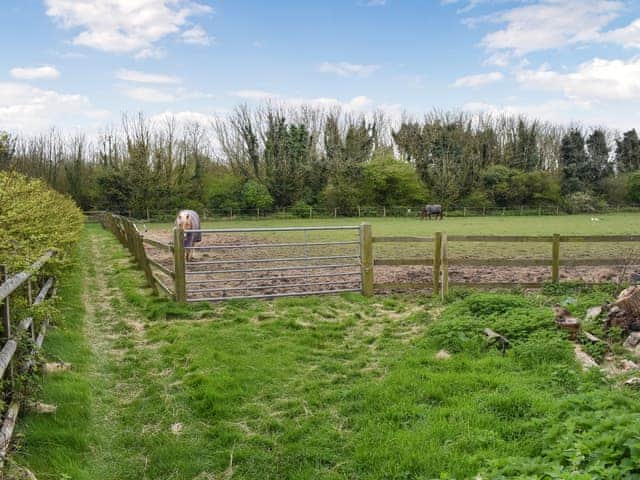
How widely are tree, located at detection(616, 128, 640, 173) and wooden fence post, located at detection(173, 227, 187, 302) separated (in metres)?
51.3

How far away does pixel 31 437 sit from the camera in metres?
3.17

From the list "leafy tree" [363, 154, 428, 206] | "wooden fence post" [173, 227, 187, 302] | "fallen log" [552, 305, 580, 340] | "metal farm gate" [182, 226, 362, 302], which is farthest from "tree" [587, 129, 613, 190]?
"wooden fence post" [173, 227, 187, 302]

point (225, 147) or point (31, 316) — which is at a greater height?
point (225, 147)

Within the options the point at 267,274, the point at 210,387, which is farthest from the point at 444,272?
the point at 210,387

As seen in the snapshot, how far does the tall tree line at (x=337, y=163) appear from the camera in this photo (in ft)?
123

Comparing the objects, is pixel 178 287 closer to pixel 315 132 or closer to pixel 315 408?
pixel 315 408

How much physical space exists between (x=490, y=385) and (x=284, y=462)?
1.86 m

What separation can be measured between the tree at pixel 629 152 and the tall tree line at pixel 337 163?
100mm

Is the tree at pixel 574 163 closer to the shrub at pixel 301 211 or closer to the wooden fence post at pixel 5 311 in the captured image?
the shrub at pixel 301 211

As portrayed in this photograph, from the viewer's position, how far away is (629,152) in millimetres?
47219

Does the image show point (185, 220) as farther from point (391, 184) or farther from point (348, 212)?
point (391, 184)

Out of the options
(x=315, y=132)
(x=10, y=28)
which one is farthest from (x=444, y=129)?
(x=10, y=28)

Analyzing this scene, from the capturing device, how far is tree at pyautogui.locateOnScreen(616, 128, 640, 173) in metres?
47.0

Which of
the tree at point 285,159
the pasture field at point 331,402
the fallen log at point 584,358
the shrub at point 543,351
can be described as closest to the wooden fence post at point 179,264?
the pasture field at point 331,402
